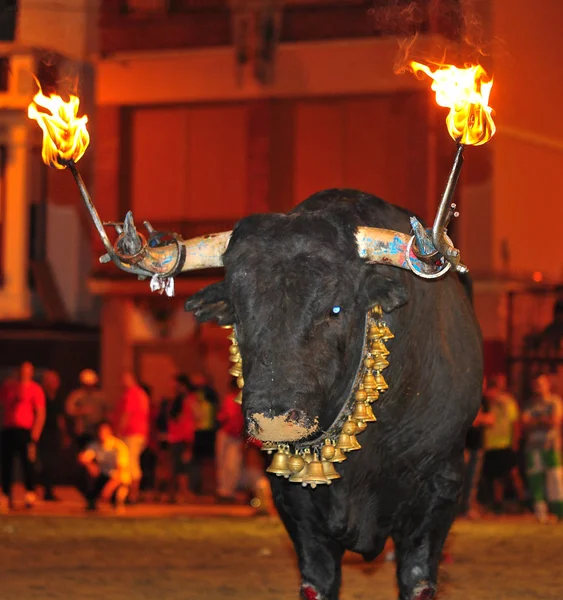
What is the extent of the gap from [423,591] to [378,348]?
136 centimetres

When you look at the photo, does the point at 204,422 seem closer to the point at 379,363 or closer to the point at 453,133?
the point at 379,363

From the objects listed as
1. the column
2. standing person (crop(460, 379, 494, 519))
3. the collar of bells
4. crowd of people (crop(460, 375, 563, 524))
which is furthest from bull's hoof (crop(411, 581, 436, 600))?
the column

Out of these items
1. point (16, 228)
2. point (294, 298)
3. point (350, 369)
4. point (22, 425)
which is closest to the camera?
point (294, 298)

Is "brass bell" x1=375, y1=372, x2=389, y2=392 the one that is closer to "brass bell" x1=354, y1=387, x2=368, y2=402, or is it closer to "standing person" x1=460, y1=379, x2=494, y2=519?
"brass bell" x1=354, y1=387, x2=368, y2=402

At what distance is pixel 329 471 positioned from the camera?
22.7 feet

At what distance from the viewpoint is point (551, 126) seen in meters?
23.8

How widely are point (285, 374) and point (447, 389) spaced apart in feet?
5.38

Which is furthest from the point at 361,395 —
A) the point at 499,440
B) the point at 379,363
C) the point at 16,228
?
the point at 16,228

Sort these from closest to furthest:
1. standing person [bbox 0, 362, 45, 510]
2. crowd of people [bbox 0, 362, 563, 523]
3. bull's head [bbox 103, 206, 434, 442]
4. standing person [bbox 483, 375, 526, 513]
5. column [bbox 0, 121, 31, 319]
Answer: bull's head [bbox 103, 206, 434, 442] < crowd of people [bbox 0, 362, 563, 523] < standing person [bbox 483, 375, 526, 513] < standing person [bbox 0, 362, 45, 510] < column [bbox 0, 121, 31, 319]

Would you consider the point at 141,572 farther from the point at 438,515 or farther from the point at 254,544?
the point at 438,515

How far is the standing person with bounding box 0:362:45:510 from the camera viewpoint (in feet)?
56.1

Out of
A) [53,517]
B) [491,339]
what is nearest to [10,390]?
[53,517]

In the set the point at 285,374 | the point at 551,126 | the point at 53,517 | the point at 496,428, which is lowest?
the point at 53,517

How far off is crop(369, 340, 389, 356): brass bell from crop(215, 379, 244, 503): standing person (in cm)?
1059
